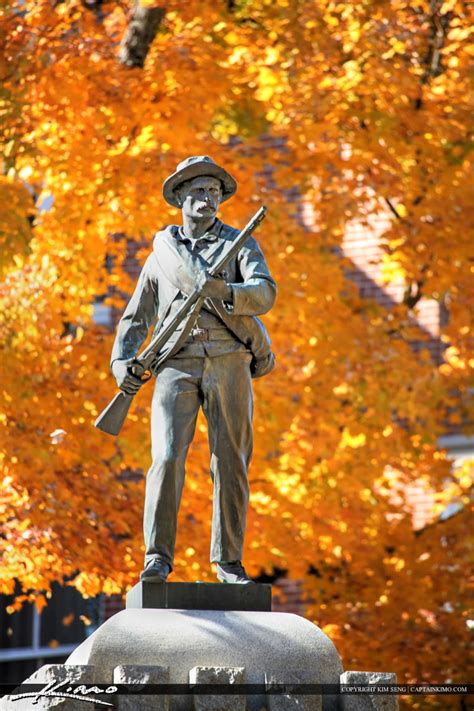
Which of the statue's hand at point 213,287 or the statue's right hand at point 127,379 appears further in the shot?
the statue's right hand at point 127,379

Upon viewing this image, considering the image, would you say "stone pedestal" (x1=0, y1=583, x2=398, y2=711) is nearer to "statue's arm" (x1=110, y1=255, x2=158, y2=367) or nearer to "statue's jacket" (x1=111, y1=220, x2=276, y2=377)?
"statue's jacket" (x1=111, y1=220, x2=276, y2=377)

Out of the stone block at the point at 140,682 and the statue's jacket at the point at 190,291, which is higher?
the statue's jacket at the point at 190,291

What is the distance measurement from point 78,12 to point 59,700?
904 centimetres

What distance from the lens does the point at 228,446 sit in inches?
281

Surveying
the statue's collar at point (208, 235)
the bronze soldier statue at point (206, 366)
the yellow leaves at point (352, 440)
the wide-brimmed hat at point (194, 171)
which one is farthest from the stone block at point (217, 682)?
the yellow leaves at point (352, 440)

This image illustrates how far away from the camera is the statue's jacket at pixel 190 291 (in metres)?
7.14

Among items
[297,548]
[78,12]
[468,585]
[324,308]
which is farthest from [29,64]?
[468,585]

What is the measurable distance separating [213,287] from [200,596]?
5.17 feet

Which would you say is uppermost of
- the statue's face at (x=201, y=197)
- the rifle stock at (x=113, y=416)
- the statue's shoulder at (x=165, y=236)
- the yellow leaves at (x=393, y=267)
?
the statue's face at (x=201, y=197)

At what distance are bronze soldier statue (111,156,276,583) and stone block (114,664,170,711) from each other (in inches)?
29.5

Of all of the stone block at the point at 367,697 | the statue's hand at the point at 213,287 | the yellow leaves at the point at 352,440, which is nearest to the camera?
the stone block at the point at 367,697

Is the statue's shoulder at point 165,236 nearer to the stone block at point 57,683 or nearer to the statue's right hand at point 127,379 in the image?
the statue's right hand at point 127,379

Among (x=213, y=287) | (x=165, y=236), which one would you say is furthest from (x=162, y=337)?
(x=165, y=236)

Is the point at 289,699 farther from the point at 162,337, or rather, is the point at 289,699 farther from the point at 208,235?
the point at 208,235
